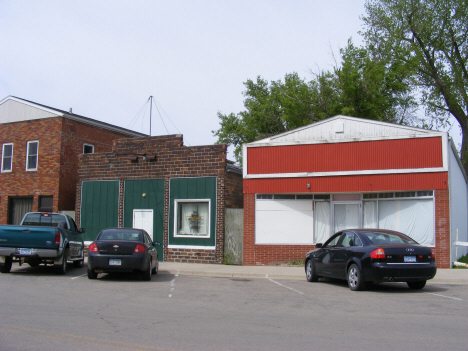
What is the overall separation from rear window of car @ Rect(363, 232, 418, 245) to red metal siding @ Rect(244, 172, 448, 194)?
5336 mm

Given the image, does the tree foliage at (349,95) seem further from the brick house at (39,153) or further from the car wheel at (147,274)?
the car wheel at (147,274)

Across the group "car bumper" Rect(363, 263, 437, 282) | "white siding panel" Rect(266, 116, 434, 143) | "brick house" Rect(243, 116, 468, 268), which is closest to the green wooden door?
"brick house" Rect(243, 116, 468, 268)

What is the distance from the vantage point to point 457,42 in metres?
34.0

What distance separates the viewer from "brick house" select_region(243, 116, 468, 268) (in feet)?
55.3

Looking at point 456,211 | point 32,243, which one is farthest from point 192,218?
point 456,211

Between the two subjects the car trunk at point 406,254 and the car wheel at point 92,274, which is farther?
the car wheel at point 92,274

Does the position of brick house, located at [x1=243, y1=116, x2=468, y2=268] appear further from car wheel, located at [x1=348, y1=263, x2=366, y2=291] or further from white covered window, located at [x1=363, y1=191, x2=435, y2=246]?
car wheel, located at [x1=348, y1=263, x2=366, y2=291]

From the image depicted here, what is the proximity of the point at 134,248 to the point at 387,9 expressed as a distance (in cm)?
2737

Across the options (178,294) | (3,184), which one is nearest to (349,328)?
(178,294)

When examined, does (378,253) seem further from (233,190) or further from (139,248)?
(233,190)

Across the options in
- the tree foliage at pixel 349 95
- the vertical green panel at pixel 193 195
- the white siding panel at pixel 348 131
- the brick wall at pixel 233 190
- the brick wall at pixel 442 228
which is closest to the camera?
the brick wall at pixel 442 228

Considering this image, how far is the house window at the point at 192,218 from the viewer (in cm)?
1997

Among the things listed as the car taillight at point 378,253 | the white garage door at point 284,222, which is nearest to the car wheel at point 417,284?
the car taillight at point 378,253

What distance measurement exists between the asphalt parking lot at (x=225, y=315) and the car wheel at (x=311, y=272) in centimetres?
32
